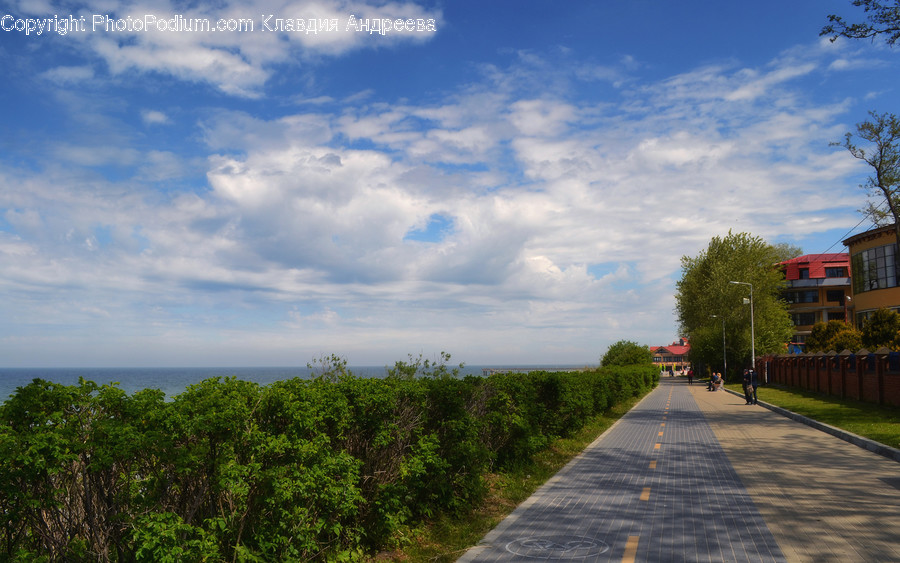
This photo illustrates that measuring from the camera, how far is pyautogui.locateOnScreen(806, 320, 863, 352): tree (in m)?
45.5

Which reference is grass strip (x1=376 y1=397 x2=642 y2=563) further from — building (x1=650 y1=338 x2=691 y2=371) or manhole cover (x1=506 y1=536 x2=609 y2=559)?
building (x1=650 y1=338 x2=691 y2=371)

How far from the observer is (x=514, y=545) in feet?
22.2

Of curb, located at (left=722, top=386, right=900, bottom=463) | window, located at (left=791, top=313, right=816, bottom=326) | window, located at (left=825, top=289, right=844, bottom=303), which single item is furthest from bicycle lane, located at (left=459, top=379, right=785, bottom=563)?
window, located at (left=825, top=289, right=844, bottom=303)

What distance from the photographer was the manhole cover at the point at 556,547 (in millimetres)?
6367

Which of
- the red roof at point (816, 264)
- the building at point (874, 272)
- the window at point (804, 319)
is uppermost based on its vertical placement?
the red roof at point (816, 264)

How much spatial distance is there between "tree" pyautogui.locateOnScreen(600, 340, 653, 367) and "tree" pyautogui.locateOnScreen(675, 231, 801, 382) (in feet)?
25.3

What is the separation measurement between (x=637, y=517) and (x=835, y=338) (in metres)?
47.2

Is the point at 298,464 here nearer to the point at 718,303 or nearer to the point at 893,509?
the point at 893,509

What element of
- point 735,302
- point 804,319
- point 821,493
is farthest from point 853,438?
point 804,319

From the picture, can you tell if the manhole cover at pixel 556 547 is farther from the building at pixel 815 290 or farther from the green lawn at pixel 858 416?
the building at pixel 815 290

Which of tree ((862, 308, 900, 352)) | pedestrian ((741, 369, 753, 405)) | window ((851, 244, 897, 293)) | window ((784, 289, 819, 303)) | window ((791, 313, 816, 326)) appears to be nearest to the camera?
pedestrian ((741, 369, 753, 405))

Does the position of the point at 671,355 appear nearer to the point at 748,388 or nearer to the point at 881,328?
the point at 881,328

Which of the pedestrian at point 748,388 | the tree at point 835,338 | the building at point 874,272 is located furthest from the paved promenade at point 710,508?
the building at point 874,272

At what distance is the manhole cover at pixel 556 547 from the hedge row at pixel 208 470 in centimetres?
118
